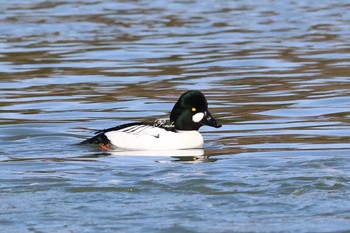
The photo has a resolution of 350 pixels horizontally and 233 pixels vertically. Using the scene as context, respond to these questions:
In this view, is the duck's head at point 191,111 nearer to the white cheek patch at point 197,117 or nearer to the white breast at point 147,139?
the white cheek patch at point 197,117

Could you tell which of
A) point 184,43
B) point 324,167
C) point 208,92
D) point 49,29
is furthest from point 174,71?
point 324,167

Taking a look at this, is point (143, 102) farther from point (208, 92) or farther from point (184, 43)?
point (184, 43)

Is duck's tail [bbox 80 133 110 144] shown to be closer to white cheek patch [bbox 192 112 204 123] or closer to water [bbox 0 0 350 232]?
water [bbox 0 0 350 232]

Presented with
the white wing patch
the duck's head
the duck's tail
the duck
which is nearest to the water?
the duck's tail

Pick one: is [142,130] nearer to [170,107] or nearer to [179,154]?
[179,154]

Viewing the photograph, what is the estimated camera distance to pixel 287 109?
1594 cm

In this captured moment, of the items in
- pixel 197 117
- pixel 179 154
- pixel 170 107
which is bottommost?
pixel 170 107

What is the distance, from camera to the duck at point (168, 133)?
13180mm

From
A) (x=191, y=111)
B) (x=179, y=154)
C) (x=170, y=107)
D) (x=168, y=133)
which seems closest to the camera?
(x=179, y=154)

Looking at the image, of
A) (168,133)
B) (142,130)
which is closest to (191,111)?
(168,133)

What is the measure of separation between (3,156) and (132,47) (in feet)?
35.5

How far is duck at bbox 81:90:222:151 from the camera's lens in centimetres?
1318

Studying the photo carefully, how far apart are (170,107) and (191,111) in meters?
2.86

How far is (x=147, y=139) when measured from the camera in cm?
1318
